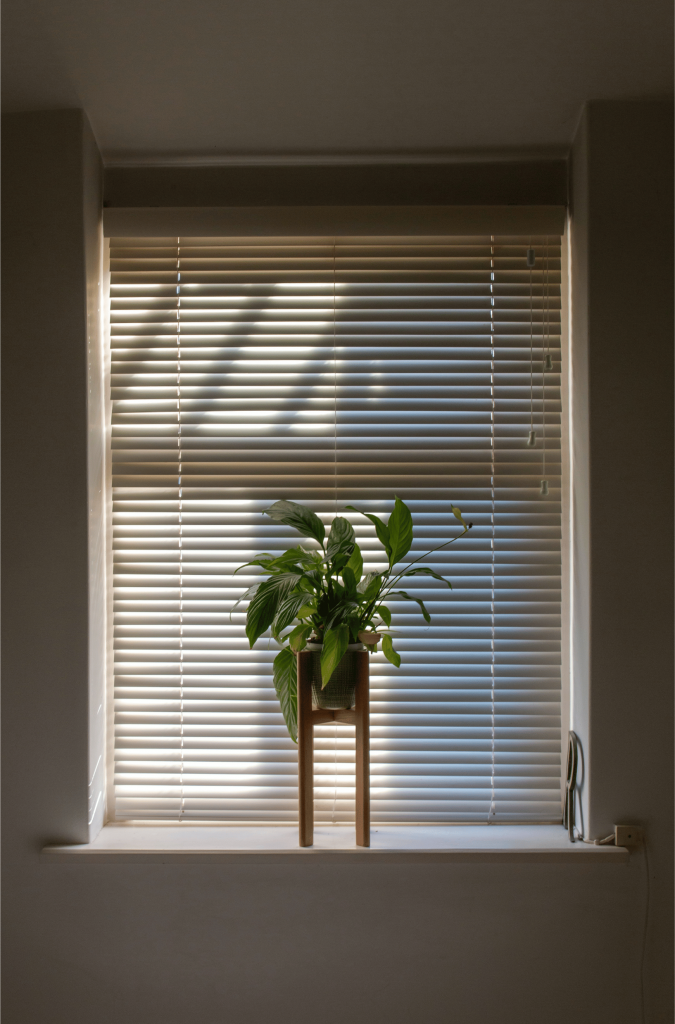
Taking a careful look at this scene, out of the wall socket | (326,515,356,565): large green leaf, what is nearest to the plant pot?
(326,515,356,565): large green leaf

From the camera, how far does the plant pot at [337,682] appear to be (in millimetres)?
1660

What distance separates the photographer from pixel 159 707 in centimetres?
189

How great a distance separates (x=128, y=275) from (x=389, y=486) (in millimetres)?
982

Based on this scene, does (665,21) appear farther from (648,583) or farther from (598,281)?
(648,583)

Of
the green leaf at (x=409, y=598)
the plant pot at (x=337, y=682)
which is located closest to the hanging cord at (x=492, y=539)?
the green leaf at (x=409, y=598)

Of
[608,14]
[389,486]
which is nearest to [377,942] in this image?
[389,486]

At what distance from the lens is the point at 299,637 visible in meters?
1.66

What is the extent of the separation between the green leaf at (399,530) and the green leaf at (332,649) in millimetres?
241

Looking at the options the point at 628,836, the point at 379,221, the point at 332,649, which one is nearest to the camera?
the point at 332,649

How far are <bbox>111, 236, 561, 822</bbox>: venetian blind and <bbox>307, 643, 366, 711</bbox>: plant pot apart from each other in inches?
9.1

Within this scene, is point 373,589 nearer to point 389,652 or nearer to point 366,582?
point 366,582

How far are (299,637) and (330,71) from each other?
138 cm

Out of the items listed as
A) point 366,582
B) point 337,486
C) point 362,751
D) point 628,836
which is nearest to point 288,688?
point 362,751

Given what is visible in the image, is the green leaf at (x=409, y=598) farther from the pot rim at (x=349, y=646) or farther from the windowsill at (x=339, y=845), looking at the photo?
the windowsill at (x=339, y=845)
